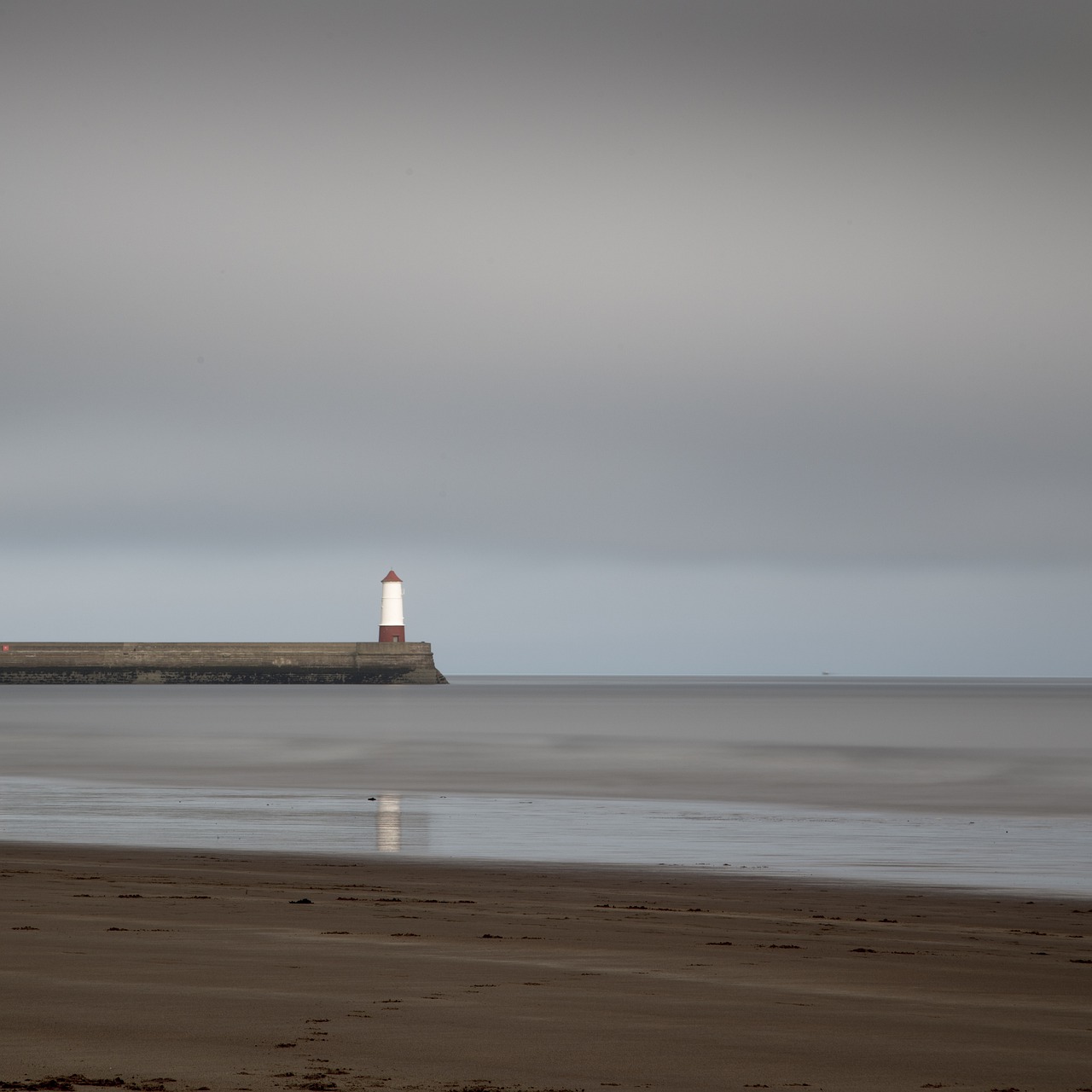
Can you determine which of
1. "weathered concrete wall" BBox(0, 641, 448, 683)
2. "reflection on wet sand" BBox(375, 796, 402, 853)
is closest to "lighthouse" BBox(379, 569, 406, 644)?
"weathered concrete wall" BBox(0, 641, 448, 683)

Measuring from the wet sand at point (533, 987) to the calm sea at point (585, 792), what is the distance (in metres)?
3.94

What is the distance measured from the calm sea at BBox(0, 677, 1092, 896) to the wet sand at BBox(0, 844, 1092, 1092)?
3938mm

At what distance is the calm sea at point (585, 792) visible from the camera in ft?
58.0

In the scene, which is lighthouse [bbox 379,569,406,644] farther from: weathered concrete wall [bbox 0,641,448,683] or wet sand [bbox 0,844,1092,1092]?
wet sand [bbox 0,844,1092,1092]

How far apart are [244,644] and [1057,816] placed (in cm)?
10442

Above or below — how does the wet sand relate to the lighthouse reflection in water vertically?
above

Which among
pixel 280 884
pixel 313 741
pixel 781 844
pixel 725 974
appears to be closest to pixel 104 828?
pixel 280 884

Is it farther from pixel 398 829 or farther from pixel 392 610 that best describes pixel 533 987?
pixel 392 610

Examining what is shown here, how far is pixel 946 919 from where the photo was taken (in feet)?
37.7

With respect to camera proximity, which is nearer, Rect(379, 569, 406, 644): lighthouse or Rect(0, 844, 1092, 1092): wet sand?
Rect(0, 844, 1092, 1092): wet sand

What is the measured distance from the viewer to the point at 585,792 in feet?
94.4

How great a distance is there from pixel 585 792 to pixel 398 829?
29.5ft

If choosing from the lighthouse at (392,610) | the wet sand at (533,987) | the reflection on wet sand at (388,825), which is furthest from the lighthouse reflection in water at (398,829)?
the lighthouse at (392,610)

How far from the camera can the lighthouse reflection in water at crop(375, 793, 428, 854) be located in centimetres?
1762
